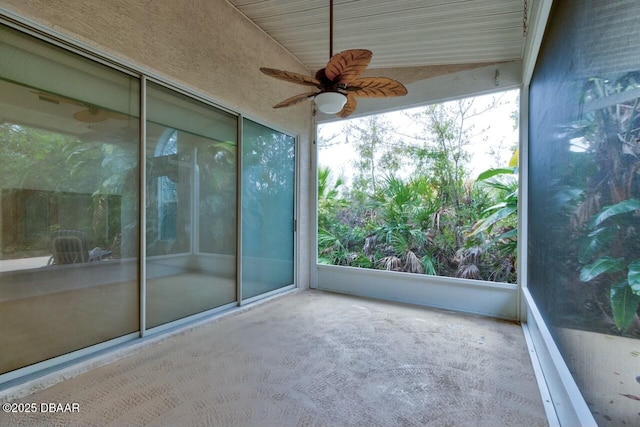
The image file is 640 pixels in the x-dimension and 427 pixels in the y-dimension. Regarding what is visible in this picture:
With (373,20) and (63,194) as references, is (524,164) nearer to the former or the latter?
(373,20)

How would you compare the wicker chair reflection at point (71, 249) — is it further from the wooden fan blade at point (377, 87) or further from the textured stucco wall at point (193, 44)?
the wooden fan blade at point (377, 87)

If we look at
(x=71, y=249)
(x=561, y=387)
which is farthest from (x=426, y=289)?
(x=71, y=249)

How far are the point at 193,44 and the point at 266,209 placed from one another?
195 cm

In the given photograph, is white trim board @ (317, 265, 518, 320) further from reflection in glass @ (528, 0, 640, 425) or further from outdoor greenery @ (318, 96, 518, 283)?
reflection in glass @ (528, 0, 640, 425)

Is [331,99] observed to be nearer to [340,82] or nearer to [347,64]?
[340,82]

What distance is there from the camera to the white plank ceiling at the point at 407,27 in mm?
2666

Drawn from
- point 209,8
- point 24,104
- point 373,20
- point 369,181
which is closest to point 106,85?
point 24,104

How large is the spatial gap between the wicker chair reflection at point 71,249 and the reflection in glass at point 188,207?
0.43 m

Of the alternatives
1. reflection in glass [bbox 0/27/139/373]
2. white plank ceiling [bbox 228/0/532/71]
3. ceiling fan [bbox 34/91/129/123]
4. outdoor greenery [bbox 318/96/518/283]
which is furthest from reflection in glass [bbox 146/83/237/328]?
outdoor greenery [bbox 318/96/518/283]

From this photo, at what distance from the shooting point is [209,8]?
9.61 feet

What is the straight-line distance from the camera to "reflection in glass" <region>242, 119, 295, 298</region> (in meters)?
3.55

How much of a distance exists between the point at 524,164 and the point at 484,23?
1467 mm

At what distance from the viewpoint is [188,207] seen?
9.39 ft


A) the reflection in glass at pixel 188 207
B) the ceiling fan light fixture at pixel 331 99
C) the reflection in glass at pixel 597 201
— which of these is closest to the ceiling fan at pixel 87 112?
the reflection in glass at pixel 188 207
